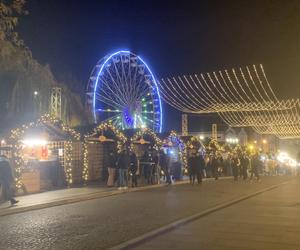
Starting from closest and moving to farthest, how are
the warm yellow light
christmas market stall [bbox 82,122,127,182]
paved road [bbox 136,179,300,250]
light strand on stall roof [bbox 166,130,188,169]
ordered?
paved road [bbox 136,179,300,250]
the warm yellow light
christmas market stall [bbox 82,122,127,182]
light strand on stall roof [bbox 166,130,188,169]

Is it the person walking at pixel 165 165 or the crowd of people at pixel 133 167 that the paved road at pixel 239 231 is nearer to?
the crowd of people at pixel 133 167

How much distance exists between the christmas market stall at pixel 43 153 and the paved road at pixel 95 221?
339 centimetres

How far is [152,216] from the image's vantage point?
42.3 ft

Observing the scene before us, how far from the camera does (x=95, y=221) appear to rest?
39.4 ft

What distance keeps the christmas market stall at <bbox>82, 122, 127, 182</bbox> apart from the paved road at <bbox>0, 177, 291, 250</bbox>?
8026 millimetres

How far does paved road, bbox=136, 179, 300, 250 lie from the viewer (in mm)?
9148

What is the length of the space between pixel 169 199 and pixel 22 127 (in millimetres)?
6059

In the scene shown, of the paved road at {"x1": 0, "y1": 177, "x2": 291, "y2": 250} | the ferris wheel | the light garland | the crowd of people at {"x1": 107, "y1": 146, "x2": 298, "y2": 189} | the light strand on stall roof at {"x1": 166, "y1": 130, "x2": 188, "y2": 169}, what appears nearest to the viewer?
the paved road at {"x1": 0, "y1": 177, "x2": 291, "y2": 250}

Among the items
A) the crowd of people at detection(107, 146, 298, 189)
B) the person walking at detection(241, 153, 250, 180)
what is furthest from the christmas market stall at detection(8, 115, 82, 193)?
the person walking at detection(241, 153, 250, 180)

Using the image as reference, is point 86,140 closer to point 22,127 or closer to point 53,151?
point 53,151

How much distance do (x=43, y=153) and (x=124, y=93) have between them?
537 inches

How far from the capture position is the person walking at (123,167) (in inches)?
862

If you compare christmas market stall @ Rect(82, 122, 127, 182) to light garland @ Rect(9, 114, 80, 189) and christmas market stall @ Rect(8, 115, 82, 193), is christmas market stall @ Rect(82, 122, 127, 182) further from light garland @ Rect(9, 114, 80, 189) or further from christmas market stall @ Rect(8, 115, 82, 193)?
light garland @ Rect(9, 114, 80, 189)

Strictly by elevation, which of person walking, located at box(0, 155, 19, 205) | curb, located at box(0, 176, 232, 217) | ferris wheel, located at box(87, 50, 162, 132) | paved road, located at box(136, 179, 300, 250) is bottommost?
paved road, located at box(136, 179, 300, 250)
